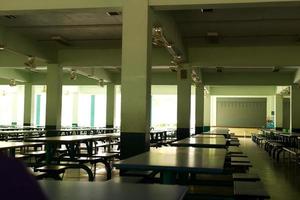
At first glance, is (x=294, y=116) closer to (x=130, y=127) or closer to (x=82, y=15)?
(x=82, y=15)

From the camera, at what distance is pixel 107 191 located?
1.90m

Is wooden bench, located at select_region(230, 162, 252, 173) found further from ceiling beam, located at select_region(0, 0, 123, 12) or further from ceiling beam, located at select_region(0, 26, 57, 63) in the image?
ceiling beam, located at select_region(0, 26, 57, 63)

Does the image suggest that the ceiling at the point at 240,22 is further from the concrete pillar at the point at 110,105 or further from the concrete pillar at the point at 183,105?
the concrete pillar at the point at 110,105

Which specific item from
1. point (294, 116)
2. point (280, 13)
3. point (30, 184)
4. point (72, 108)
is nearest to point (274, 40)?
point (280, 13)

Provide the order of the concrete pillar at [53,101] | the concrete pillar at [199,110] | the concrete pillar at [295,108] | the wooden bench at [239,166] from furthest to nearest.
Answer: the concrete pillar at [295,108], the concrete pillar at [199,110], the concrete pillar at [53,101], the wooden bench at [239,166]

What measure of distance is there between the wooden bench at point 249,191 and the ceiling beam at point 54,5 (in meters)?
3.35

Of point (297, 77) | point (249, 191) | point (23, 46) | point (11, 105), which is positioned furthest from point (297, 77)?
point (11, 105)

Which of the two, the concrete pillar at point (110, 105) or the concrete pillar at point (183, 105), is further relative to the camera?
the concrete pillar at point (110, 105)

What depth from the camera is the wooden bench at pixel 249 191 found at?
133 inches

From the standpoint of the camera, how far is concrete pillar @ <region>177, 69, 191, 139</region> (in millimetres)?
11070

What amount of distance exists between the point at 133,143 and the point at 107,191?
4.10 meters

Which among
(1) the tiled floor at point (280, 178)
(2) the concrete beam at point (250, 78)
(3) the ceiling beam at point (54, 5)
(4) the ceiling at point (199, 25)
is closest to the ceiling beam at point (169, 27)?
(4) the ceiling at point (199, 25)

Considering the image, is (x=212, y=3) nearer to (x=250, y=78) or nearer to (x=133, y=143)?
(x=133, y=143)

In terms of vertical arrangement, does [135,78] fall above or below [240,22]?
below
